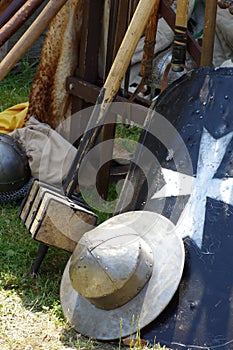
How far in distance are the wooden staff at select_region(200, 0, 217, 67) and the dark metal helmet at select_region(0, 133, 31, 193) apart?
4.29 ft

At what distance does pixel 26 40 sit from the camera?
4.13m

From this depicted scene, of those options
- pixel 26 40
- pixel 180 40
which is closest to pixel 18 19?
pixel 26 40

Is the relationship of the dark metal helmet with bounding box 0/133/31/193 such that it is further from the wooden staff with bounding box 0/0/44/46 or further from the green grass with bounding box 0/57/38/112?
the green grass with bounding box 0/57/38/112

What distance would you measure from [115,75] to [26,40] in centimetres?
48

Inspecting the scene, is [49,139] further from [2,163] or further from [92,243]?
[92,243]

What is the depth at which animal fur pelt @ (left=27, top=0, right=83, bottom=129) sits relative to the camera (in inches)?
203

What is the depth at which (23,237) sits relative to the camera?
450 centimetres

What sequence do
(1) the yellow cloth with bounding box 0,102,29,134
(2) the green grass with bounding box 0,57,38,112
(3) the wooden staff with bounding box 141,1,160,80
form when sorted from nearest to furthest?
(3) the wooden staff with bounding box 141,1,160,80
(1) the yellow cloth with bounding box 0,102,29,134
(2) the green grass with bounding box 0,57,38,112

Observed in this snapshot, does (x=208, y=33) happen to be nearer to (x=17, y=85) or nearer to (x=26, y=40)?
(x=26, y=40)

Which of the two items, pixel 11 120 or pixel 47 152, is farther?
pixel 11 120

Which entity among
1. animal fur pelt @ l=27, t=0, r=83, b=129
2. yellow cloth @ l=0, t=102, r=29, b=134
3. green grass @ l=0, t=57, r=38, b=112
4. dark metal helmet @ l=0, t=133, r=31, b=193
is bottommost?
green grass @ l=0, t=57, r=38, b=112

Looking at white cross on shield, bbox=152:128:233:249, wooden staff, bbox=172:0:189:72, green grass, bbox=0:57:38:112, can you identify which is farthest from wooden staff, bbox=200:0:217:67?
green grass, bbox=0:57:38:112

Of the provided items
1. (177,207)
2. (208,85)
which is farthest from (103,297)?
(208,85)

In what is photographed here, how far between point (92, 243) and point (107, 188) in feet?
5.20
